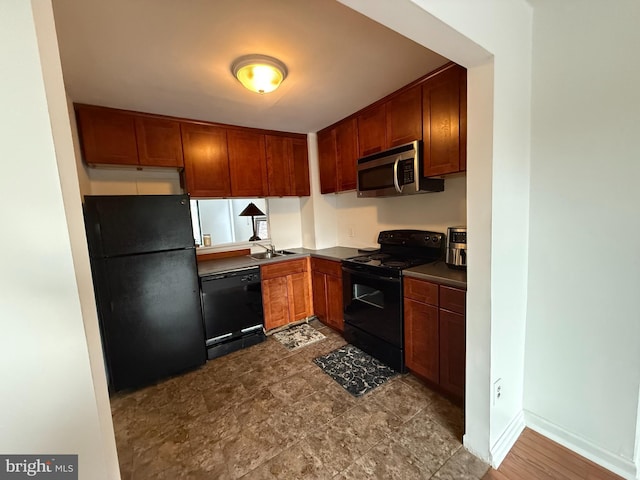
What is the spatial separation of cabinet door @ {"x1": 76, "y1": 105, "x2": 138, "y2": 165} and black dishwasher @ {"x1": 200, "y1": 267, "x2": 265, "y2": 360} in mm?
1324

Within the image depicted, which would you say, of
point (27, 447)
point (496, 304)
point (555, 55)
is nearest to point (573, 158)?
point (555, 55)

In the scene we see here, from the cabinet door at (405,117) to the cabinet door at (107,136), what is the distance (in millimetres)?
2328

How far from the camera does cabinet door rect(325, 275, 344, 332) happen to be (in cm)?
288

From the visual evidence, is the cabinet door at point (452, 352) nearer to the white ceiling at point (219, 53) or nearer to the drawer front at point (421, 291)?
the drawer front at point (421, 291)

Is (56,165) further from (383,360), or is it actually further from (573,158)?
(383,360)

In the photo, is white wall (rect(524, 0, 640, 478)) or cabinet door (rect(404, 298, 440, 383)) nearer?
white wall (rect(524, 0, 640, 478))

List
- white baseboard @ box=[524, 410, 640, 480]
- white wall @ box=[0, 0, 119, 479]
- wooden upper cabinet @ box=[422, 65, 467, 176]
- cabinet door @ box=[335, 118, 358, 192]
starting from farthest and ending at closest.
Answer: cabinet door @ box=[335, 118, 358, 192], wooden upper cabinet @ box=[422, 65, 467, 176], white baseboard @ box=[524, 410, 640, 480], white wall @ box=[0, 0, 119, 479]

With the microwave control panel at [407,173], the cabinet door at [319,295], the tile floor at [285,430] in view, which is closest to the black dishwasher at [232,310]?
the tile floor at [285,430]

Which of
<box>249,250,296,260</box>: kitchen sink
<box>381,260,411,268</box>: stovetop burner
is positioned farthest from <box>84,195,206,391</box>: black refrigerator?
<box>381,260,411,268</box>: stovetop burner

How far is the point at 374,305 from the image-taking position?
2.42 m

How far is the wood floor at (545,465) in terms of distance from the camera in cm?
138

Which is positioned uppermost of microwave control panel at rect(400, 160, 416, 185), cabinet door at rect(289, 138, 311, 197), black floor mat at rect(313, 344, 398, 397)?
cabinet door at rect(289, 138, 311, 197)

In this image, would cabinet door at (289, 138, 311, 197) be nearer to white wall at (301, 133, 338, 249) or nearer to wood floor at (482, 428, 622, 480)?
white wall at (301, 133, 338, 249)

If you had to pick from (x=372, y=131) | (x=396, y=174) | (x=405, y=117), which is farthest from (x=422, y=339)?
(x=372, y=131)
